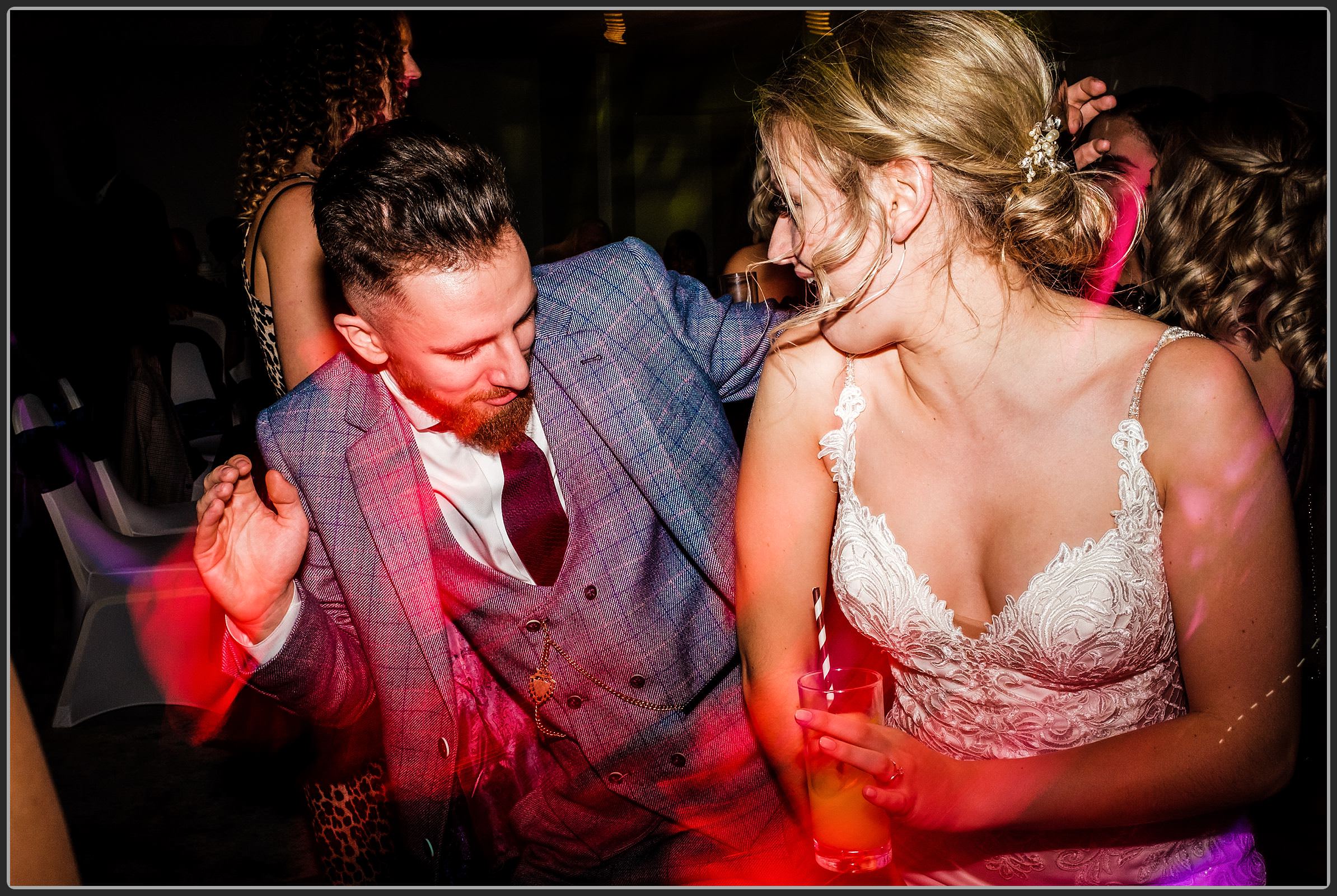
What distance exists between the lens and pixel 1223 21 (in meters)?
6.20

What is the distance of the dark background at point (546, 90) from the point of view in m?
6.80

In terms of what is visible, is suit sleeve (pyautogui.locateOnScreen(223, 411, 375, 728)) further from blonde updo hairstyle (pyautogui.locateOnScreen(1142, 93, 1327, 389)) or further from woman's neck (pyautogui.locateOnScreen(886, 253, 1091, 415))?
blonde updo hairstyle (pyautogui.locateOnScreen(1142, 93, 1327, 389))

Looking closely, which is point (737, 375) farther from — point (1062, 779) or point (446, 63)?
point (446, 63)

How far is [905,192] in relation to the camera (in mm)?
1425

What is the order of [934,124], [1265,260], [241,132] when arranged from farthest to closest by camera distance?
[241,132] → [1265,260] → [934,124]

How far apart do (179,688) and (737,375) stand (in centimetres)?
329

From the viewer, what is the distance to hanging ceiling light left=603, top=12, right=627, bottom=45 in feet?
28.0

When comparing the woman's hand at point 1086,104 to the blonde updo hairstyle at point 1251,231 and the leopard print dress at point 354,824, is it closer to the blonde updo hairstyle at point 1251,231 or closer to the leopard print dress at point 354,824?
the blonde updo hairstyle at point 1251,231

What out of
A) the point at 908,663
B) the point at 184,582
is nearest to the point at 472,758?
the point at 908,663

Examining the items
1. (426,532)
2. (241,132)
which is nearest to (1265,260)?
(426,532)

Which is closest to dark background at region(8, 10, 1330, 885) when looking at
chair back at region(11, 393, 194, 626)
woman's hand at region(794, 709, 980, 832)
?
chair back at region(11, 393, 194, 626)

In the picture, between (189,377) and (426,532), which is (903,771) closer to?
(426,532)

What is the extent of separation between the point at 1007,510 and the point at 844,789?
1.84 feet

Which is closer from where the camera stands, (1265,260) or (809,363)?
(809,363)
